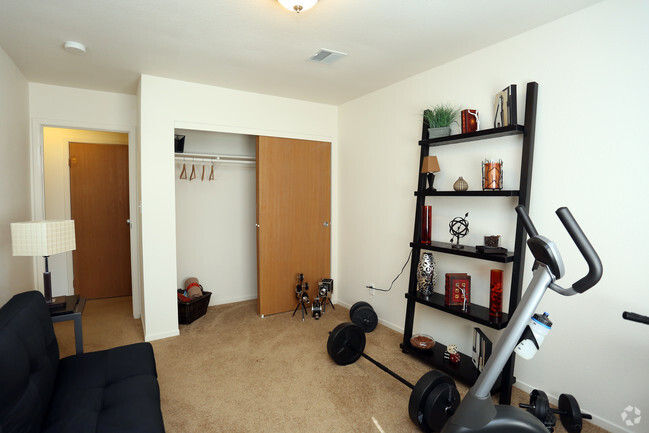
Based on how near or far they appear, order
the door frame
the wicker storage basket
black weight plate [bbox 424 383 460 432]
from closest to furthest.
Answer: black weight plate [bbox 424 383 460 432] → the door frame → the wicker storage basket

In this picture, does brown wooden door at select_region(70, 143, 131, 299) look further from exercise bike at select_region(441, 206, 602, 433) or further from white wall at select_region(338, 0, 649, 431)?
exercise bike at select_region(441, 206, 602, 433)

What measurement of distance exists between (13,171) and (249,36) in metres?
2.16

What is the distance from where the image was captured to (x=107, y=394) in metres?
1.75

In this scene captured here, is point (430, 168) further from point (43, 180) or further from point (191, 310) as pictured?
point (43, 180)

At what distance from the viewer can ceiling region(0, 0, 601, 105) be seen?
2.02m

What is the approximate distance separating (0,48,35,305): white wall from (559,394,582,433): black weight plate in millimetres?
3645

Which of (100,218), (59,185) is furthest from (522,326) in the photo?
(59,185)

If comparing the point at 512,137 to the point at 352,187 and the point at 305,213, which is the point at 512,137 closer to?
the point at 352,187

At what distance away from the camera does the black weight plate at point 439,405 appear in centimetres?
194

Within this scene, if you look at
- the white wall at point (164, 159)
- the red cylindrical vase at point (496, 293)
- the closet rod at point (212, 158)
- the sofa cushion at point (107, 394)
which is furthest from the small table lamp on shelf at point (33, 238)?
the red cylindrical vase at point (496, 293)

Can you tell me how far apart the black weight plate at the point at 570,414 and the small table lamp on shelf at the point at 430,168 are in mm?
1584

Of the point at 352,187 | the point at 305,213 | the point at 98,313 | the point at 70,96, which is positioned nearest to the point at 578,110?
the point at 352,187

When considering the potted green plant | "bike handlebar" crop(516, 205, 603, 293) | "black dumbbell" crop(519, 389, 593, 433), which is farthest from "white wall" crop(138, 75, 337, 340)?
"bike handlebar" crop(516, 205, 603, 293)

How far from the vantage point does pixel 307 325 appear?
11.9ft
